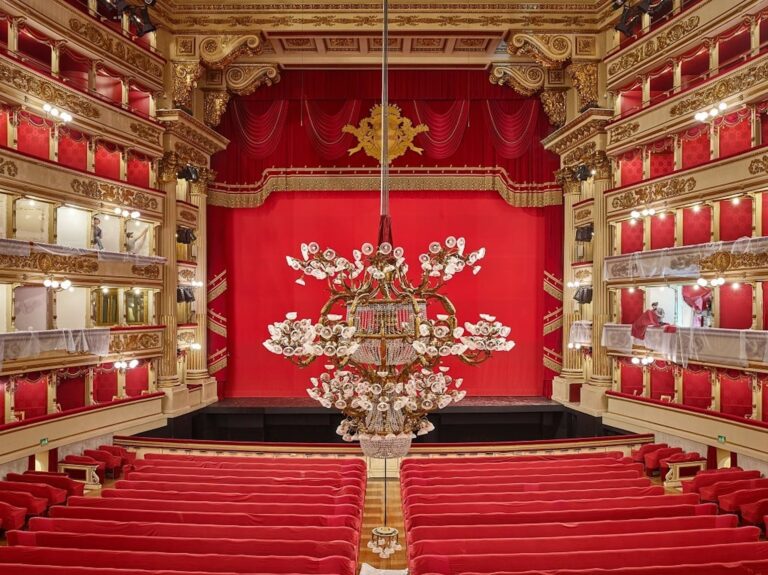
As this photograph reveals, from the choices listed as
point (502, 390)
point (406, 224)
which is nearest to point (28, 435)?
point (406, 224)

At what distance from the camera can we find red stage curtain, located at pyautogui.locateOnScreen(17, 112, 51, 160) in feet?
34.8

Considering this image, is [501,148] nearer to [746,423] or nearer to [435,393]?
[746,423]

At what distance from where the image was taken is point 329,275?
17.4 feet

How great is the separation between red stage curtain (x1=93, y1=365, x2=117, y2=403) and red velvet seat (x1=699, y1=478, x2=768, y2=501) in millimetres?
11070

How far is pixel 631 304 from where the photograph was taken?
13.1 metres

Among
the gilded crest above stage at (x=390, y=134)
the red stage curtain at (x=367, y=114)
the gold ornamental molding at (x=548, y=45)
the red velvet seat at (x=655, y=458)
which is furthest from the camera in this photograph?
the gilded crest above stage at (x=390, y=134)

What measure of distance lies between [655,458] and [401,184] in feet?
29.5

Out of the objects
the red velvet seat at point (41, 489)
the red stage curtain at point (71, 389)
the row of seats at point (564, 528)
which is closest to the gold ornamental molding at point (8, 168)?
the red stage curtain at point (71, 389)

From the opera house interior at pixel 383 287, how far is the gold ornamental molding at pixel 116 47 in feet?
0.27

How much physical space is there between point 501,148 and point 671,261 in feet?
17.7

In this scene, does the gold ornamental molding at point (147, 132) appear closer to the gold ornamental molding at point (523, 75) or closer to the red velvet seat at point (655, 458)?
the gold ornamental molding at point (523, 75)

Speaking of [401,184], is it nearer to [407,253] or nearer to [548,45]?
[407,253]

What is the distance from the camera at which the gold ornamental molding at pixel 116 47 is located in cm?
1141

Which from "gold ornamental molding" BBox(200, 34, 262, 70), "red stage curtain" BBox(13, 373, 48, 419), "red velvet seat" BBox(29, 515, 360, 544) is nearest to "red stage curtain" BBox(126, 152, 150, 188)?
"gold ornamental molding" BBox(200, 34, 262, 70)
